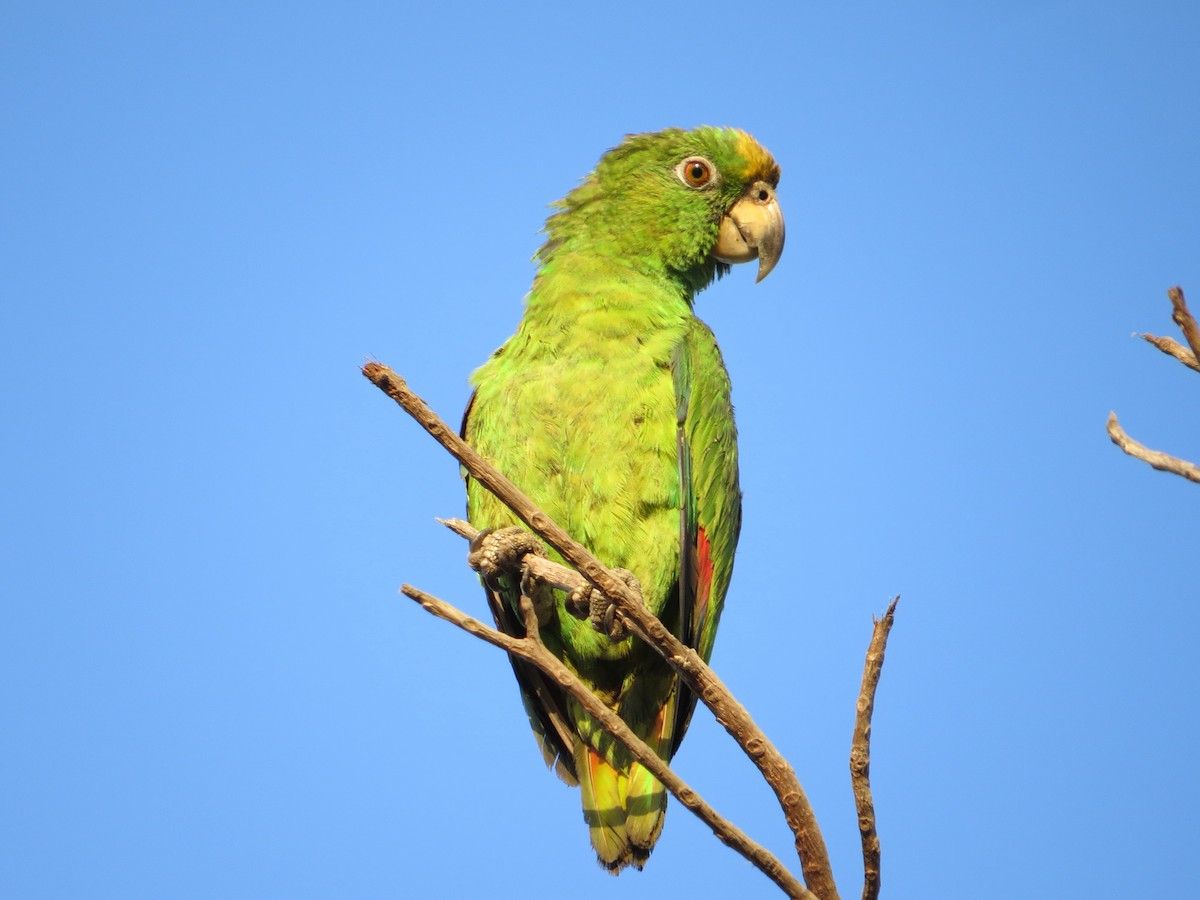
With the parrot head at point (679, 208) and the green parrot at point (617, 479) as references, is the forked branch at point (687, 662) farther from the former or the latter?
A: the parrot head at point (679, 208)

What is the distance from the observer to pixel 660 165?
5172mm

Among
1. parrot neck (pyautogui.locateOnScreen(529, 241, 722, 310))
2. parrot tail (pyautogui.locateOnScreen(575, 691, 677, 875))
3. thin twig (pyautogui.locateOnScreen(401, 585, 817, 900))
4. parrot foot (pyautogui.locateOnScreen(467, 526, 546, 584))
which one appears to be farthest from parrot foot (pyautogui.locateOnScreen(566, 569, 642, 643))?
parrot neck (pyautogui.locateOnScreen(529, 241, 722, 310))

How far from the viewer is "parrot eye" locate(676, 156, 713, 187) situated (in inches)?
202

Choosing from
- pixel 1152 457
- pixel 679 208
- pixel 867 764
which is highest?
pixel 679 208

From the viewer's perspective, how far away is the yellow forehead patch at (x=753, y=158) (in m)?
5.23

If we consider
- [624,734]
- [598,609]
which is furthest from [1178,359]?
[598,609]

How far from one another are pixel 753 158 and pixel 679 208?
1.55ft

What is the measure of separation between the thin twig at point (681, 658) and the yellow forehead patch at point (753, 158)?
8.67 feet

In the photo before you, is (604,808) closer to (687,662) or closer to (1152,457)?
(687,662)

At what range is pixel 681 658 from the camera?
3078 millimetres

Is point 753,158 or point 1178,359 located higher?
Result: point 753,158

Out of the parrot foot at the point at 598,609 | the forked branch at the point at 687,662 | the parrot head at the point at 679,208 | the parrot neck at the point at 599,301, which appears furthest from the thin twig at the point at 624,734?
the parrot head at the point at 679,208

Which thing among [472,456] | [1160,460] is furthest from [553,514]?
[1160,460]

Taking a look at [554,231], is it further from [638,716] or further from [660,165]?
[638,716]
